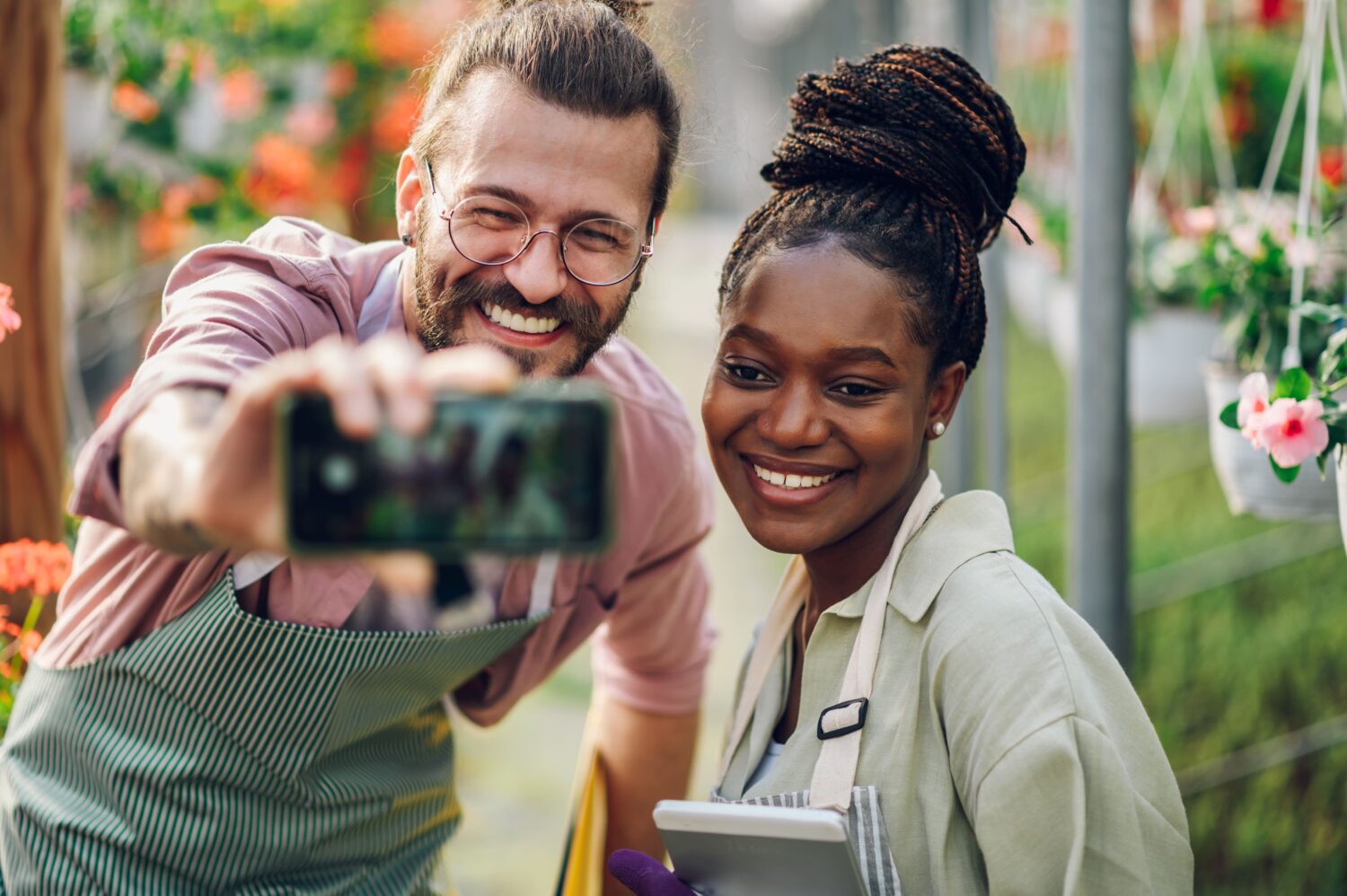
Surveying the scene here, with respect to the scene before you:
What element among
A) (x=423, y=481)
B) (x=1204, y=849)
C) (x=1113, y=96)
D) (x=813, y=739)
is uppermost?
(x=1113, y=96)

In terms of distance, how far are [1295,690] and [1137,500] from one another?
6.62ft

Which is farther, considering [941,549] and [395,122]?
[395,122]

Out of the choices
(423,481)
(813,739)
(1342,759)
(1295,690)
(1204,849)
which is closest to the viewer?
(423,481)

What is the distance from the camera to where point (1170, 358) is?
294cm

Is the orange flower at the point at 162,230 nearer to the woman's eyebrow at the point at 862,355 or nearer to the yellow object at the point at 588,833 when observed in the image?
the yellow object at the point at 588,833

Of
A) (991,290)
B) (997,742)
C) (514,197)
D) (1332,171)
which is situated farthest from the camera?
(991,290)

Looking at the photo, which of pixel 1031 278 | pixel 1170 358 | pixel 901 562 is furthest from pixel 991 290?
pixel 901 562

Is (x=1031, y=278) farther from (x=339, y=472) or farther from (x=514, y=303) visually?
(x=339, y=472)

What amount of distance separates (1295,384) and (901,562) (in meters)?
0.57

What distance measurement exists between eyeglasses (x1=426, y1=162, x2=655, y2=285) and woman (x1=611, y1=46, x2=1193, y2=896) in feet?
0.60

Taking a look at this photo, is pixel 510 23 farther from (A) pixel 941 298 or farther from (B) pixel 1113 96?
(B) pixel 1113 96

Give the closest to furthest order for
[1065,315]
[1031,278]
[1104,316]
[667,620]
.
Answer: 1. [667,620]
2. [1104,316]
3. [1065,315]
4. [1031,278]

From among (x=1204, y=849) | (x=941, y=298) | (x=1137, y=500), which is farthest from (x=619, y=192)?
(x=1137, y=500)

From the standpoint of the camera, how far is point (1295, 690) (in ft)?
12.1
